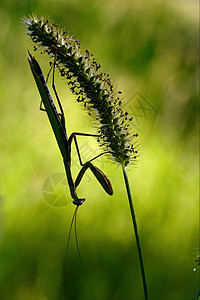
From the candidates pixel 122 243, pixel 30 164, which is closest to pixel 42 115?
pixel 30 164

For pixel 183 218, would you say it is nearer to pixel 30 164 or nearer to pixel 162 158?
pixel 162 158

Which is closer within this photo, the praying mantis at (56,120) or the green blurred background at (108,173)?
the praying mantis at (56,120)

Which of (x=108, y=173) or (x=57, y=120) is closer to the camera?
(x=57, y=120)

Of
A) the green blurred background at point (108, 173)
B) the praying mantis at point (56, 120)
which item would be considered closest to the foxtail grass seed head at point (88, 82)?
the praying mantis at point (56, 120)

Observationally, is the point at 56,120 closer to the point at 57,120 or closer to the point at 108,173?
the point at 57,120

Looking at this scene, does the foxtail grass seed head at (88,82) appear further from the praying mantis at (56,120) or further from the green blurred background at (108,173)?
the green blurred background at (108,173)

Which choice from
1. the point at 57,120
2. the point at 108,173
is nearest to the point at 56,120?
the point at 57,120
